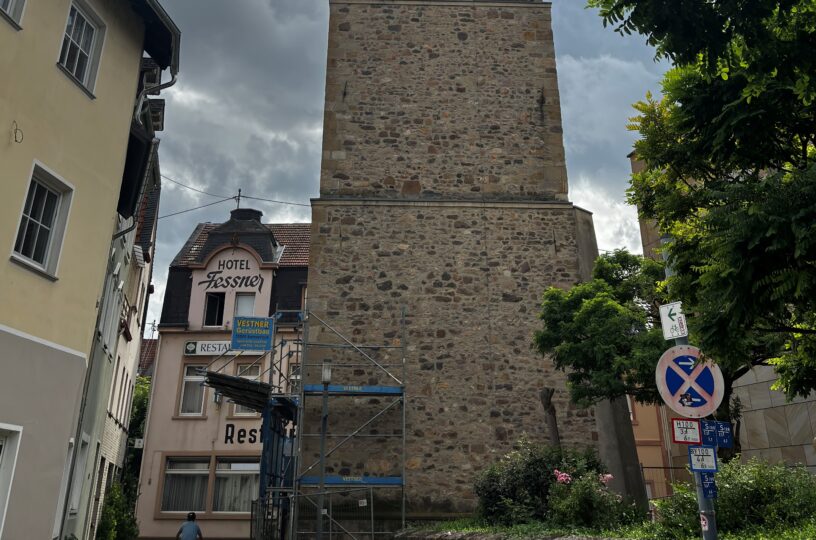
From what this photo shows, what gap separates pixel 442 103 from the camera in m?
15.1

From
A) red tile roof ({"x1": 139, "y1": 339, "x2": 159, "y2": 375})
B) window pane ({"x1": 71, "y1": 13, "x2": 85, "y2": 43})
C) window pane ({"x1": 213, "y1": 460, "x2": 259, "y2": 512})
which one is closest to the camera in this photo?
window pane ({"x1": 71, "y1": 13, "x2": 85, "y2": 43})

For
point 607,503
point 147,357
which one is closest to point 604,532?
point 607,503

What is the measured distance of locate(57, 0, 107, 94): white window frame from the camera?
8836 mm

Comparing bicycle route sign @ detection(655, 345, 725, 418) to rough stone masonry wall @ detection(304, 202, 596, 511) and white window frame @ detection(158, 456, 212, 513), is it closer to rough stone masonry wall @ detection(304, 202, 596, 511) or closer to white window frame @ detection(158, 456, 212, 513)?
rough stone masonry wall @ detection(304, 202, 596, 511)

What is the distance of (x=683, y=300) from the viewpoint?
6.13m

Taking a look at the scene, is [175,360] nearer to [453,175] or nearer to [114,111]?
[453,175]

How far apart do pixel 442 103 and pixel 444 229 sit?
3022 mm

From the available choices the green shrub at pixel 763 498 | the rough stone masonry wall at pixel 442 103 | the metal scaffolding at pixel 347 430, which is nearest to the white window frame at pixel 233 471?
the metal scaffolding at pixel 347 430

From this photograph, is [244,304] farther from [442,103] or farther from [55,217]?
[55,217]

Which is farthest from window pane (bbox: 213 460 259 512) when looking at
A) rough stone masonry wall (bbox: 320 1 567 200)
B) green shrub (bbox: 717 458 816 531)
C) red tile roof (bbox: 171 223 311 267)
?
green shrub (bbox: 717 458 816 531)

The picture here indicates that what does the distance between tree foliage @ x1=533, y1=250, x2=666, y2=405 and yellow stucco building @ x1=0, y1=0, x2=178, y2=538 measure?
6689 mm

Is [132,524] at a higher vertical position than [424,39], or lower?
lower

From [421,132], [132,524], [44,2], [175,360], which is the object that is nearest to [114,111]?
Result: [44,2]

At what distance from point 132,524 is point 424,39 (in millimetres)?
13791
